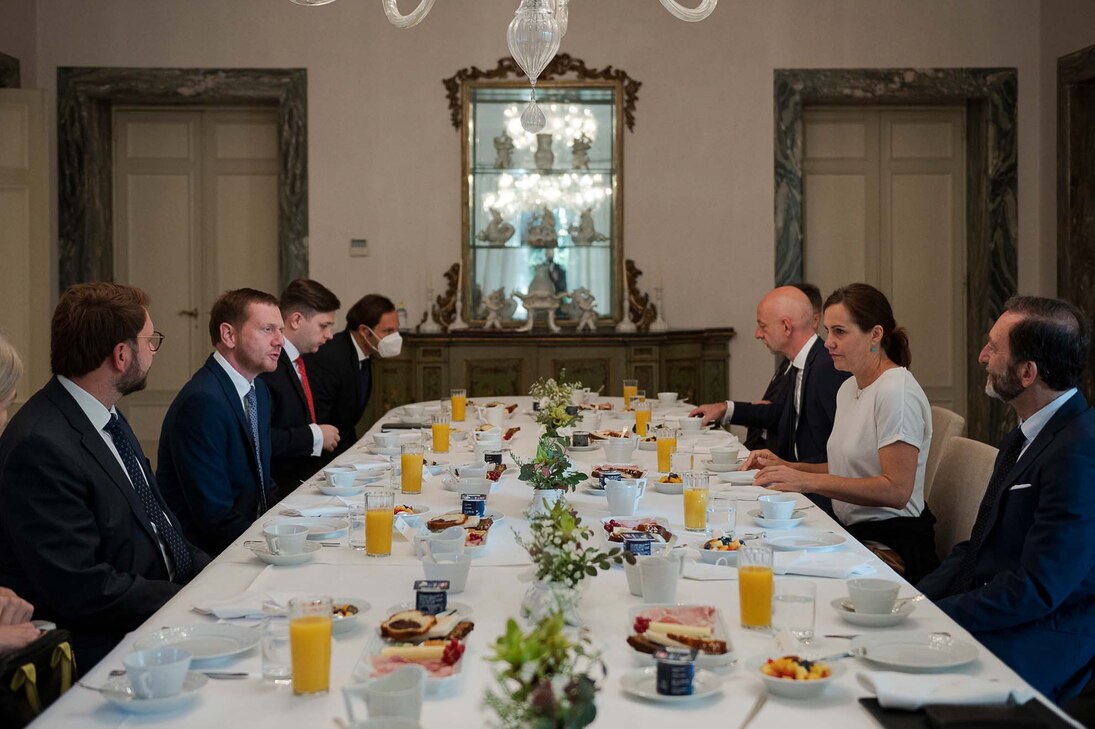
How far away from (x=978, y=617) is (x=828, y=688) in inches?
33.9

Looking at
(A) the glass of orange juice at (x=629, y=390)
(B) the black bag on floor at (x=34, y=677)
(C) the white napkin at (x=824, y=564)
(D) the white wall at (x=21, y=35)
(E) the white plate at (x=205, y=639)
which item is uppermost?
(D) the white wall at (x=21, y=35)

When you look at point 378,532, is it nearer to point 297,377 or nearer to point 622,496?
point 622,496

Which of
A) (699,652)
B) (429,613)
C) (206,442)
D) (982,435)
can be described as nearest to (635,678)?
(699,652)

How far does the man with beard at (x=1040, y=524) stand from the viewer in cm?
248

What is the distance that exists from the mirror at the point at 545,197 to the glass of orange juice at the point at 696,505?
19.9ft

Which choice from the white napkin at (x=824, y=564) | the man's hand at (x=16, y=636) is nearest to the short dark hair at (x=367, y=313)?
the white napkin at (x=824, y=564)

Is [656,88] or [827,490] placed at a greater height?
[656,88]

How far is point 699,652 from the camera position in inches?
74.5

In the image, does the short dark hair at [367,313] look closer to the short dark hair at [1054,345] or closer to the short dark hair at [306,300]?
the short dark hair at [306,300]

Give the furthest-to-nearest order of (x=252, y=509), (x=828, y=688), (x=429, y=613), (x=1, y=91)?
→ (x=1, y=91) < (x=252, y=509) < (x=429, y=613) < (x=828, y=688)

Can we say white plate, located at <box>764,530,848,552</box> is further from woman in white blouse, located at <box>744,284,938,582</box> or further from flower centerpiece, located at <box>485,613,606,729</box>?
flower centerpiece, located at <box>485,613,606,729</box>

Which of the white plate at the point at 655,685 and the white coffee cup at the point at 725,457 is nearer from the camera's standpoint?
the white plate at the point at 655,685

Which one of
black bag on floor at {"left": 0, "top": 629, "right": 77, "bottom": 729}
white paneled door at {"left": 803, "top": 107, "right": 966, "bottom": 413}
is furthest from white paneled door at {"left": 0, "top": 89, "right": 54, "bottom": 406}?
black bag on floor at {"left": 0, "top": 629, "right": 77, "bottom": 729}

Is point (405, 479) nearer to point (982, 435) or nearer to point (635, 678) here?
point (635, 678)
